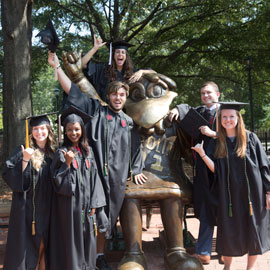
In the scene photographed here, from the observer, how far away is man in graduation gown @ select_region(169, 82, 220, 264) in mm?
3736

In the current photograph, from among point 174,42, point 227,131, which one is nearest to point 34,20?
point 174,42

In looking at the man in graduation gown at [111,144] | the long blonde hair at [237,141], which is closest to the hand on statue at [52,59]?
the man in graduation gown at [111,144]

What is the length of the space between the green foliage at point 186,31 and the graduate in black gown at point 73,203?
6148mm

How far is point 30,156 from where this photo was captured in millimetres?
3119

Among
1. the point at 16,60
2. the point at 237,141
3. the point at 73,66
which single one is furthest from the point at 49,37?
the point at 16,60

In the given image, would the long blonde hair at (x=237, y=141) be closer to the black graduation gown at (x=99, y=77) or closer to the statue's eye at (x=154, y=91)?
the statue's eye at (x=154, y=91)

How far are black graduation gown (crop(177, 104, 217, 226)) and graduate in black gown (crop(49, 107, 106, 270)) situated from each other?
113 centimetres

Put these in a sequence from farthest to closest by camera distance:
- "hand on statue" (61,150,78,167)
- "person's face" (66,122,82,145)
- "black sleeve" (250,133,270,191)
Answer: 1. "black sleeve" (250,133,270,191)
2. "person's face" (66,122,82,145)
3. "hand on statue" (61,150,78,167)

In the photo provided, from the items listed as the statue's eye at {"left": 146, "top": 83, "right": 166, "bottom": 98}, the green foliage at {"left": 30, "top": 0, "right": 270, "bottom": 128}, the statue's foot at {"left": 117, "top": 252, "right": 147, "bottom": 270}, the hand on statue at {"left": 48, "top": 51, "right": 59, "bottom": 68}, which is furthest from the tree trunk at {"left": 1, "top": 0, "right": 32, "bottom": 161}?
the statue's foot at {"left": 117, "top": 252, "right": 147, "bottom": 270}

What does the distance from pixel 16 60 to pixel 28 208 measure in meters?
4.56

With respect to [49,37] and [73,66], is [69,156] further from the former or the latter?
[73,66]

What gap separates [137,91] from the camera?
14.6ft

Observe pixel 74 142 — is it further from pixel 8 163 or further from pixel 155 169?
pixel 155 169

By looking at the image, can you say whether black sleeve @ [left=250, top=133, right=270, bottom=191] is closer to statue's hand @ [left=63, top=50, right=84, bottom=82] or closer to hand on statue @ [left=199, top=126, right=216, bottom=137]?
hand on statue @ [left=199, top=126, right=216, bottom=137]
